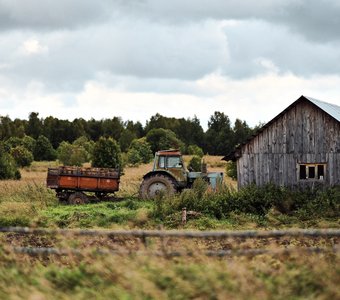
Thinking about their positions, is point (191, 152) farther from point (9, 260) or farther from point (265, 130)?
point (9, 260)

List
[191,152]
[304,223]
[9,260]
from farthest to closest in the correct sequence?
1. [191,152]
2. [304,223]
3. [9,260]

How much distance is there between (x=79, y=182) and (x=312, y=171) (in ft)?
30.7

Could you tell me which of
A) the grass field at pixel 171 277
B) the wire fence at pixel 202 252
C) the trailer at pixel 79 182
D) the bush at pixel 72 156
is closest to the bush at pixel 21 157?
the bush at pixel 72 156

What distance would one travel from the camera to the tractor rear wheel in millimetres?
24531

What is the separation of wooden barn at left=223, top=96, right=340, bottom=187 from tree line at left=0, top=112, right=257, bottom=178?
1447 inches

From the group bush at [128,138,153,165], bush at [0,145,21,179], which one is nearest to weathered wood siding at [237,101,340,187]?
bush at [0,145,21,179]

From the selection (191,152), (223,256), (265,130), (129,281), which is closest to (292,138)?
(265,130)

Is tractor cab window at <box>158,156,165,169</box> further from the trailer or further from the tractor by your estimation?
the trailer

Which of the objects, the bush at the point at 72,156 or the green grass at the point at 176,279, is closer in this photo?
the green grass at the point at 176,279

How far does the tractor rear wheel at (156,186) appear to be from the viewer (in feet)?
80.5

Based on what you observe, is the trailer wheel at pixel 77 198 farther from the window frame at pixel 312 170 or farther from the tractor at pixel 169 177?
the window frame at pixel 312 170

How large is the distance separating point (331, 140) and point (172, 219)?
6.98 metres

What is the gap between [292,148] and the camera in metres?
22.8

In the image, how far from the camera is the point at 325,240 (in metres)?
14.0
